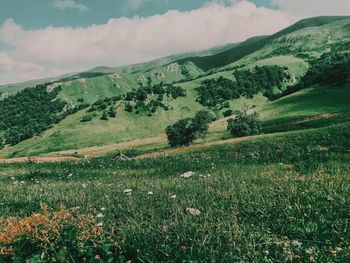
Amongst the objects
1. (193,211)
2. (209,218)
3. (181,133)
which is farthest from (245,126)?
(209,218)

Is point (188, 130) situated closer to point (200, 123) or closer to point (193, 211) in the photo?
point (200, 123)

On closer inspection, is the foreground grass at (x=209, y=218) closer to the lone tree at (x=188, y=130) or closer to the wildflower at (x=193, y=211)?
the wildflower at (x=193, y=211)

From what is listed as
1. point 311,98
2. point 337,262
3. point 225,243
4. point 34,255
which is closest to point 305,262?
point 337,262

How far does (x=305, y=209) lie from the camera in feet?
28.1

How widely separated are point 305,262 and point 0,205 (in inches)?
390

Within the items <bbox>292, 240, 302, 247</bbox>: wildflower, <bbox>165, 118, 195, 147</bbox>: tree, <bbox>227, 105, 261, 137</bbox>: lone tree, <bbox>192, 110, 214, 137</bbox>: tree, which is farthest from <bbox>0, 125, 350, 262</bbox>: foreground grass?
<bbox>165, 118, 195, 147</bbox>: tree

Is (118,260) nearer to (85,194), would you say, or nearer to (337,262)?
(337,262)

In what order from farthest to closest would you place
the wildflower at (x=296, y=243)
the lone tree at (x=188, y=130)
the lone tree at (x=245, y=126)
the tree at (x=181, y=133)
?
the tree at (x=181, y=133)
the lone tree at (x=188, y=130)
the lone tree at (x=245, y=126)
the wildflower at (x=296, y=243)

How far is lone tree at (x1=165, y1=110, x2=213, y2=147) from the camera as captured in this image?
4252 inches

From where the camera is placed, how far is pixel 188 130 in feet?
360

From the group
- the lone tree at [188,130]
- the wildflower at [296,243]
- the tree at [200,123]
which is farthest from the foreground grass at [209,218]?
the lone tree at [188,130]

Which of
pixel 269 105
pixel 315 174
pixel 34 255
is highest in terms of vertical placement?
pixel 34 255

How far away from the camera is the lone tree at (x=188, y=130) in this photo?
108m

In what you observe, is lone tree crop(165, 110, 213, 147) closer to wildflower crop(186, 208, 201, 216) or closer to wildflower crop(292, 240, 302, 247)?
wildflower crop(186, 208, 201, 216)
